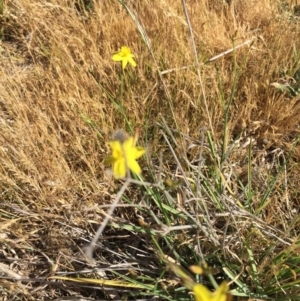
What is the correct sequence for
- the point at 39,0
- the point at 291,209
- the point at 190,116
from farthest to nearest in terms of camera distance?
1. the point at 39,0
2. the point at 190,116
3. the point at 291,209

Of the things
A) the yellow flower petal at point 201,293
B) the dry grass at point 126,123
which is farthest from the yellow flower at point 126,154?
the dry grass at point 126,123

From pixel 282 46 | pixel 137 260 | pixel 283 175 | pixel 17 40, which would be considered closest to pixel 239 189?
pixel 283 175

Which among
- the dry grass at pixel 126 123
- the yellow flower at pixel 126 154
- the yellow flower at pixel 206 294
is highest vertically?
the yellow flower at pixel 126 154

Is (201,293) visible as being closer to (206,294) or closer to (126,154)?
(206,294)

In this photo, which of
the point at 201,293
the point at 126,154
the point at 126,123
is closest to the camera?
the point at 201,293

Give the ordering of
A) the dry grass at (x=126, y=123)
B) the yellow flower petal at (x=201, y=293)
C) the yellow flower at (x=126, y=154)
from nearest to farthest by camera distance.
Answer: the yellow flower petal at (x=201, y=293)
the yellow flower at (x=126, y=154)
the dry grass at (x=126, y=123)

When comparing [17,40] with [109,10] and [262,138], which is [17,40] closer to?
[109,10]

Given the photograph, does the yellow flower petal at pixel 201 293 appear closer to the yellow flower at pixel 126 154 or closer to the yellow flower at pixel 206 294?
the yellow flower at pixel 206 294

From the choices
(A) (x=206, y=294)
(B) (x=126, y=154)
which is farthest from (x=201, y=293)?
(B) (x=126, y=154)
